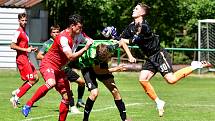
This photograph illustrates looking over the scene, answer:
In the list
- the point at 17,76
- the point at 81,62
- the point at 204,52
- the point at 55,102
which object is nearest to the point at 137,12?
the point at 81,62

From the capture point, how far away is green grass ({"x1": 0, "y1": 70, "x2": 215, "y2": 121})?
1265cm

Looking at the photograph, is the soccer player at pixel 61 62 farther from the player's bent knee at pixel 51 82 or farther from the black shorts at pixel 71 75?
the black shorts at pixel 71 75

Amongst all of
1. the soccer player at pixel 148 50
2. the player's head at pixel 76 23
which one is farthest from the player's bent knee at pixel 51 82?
the soccer player at pixel 148 50

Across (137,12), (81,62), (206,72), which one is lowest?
(206,72)

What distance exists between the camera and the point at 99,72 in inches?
459

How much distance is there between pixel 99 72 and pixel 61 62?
1.13m

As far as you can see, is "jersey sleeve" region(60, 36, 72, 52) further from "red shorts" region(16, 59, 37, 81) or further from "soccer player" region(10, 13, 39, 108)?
"red shorts" region(16, 59, 37, 81)

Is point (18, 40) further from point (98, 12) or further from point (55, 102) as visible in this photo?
point (98, 12)

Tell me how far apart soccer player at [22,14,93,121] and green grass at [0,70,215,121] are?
4.99ft

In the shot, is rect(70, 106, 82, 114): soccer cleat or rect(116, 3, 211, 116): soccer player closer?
rect(116, 3, 211, 116): soccer player

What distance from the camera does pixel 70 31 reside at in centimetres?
1050

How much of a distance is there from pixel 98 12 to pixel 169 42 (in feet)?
16.4

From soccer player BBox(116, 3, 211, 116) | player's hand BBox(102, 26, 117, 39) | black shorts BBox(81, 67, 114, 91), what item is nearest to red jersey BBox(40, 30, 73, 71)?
black shorts BBox(81, 67, 114, 91)

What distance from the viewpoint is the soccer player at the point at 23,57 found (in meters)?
14.3
